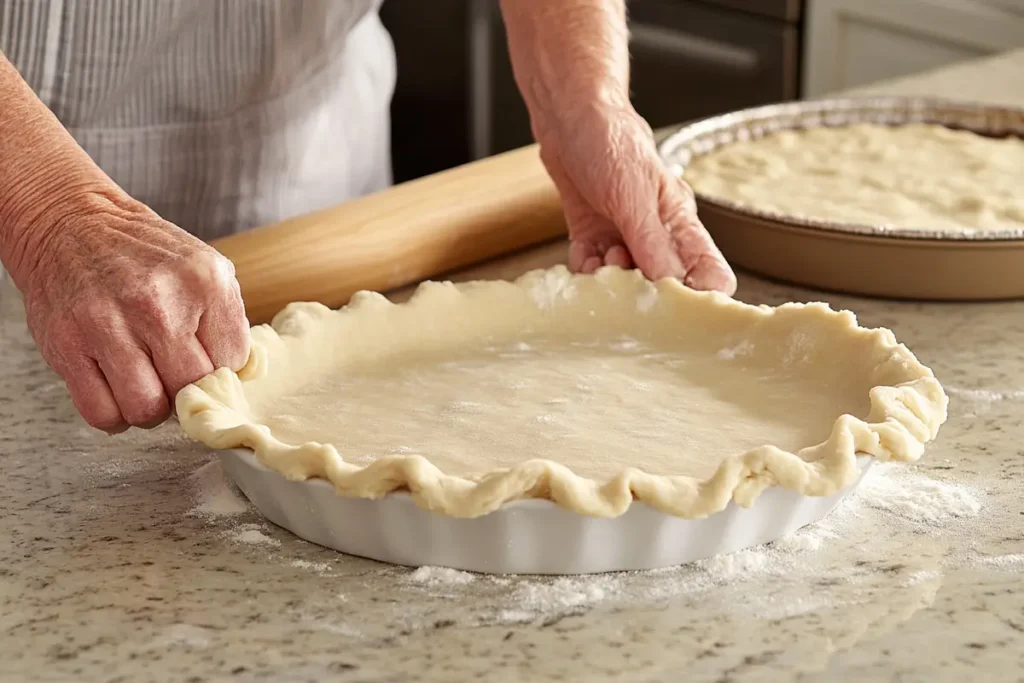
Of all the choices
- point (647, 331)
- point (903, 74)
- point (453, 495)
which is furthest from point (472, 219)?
point (903, 74)

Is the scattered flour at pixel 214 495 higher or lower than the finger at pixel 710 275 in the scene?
lower

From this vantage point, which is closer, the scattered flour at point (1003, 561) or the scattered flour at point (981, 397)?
the scattered flour at point (1003, 561)

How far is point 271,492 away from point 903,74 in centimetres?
262

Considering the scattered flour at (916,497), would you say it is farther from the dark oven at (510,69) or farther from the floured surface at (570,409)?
the dark oven at (510,69)

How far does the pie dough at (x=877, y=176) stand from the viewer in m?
1.65

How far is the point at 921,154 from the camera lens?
6.17 feet

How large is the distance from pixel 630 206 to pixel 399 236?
30cm

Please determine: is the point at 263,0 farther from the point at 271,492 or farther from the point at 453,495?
the point at 453,495

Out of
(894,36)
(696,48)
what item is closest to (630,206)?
(894,36)

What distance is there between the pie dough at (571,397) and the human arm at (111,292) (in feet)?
0.12

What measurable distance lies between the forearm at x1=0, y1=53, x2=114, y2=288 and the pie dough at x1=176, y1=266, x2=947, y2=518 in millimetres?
202

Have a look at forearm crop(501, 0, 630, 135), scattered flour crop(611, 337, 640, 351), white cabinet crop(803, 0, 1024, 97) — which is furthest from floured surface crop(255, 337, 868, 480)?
white cabinet crop(803, 0, 1024, 97)

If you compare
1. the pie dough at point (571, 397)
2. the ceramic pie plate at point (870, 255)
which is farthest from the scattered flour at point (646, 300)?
the ceramic pie plate at point (870, 255)

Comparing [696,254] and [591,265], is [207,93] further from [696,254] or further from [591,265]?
[696,254]
